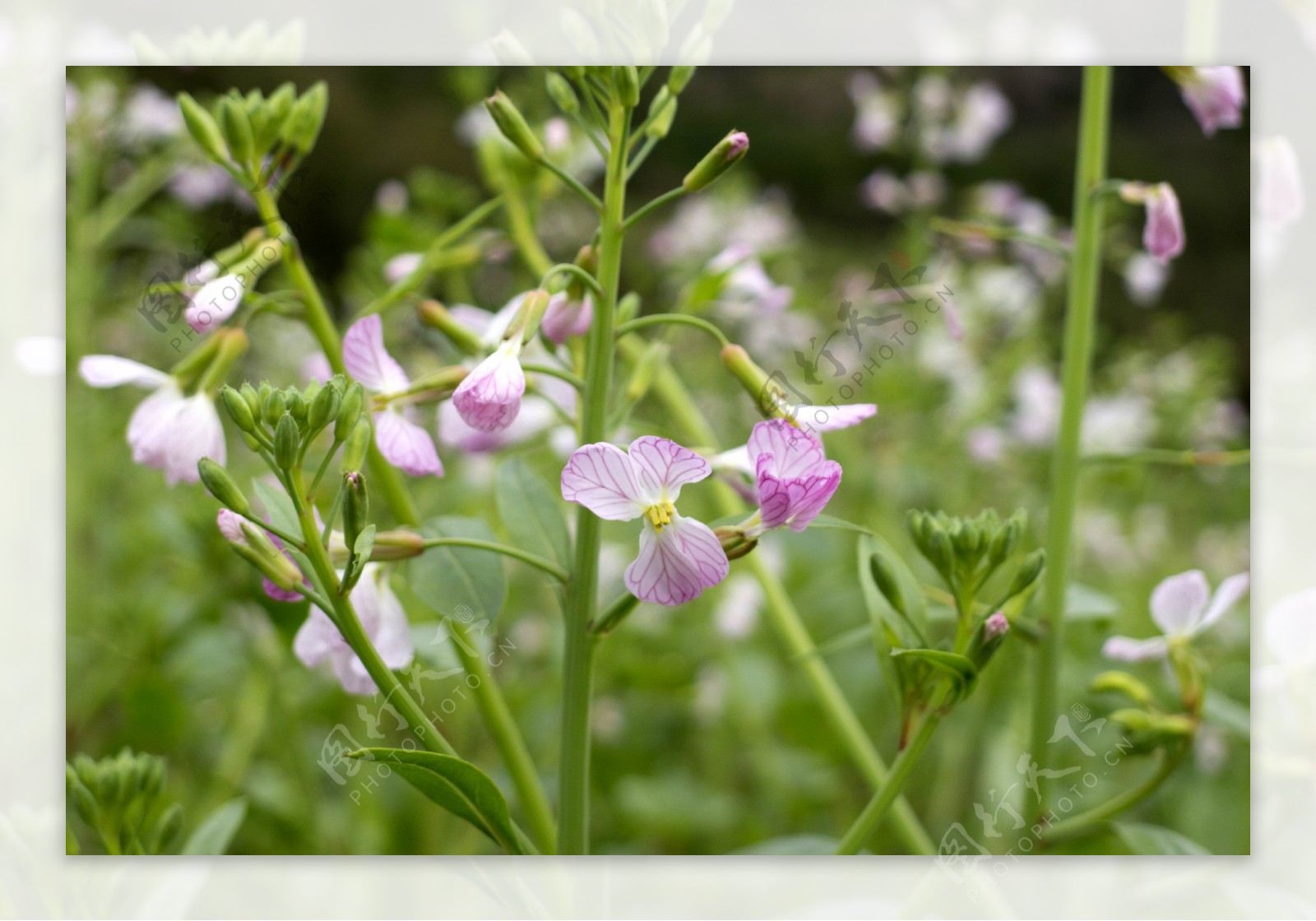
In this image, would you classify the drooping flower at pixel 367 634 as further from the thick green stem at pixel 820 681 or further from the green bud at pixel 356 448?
the thick green stem at pixel 820 681

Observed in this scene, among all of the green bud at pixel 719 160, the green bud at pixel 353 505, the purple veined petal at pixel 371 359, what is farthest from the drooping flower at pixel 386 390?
the green bud at pixel 719 160

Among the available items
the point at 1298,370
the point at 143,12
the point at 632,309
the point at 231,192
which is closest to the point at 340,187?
the point at 231,192

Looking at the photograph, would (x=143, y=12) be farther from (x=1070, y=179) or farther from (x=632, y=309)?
(x=1070, y=179)

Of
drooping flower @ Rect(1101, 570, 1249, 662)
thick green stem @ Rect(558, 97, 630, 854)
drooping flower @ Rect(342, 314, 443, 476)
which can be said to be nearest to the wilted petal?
drooping flower @ Rect(1101, 570, 1249, 662)

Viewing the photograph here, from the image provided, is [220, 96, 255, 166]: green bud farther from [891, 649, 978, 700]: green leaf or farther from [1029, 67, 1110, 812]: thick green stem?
[1029, 67, 1110, 812]: thick green stem

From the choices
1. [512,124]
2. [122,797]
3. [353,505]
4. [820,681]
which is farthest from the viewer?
[820,681]

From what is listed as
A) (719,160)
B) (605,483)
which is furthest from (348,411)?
(719,160)

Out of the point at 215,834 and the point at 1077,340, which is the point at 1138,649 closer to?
the point at 1077,340
